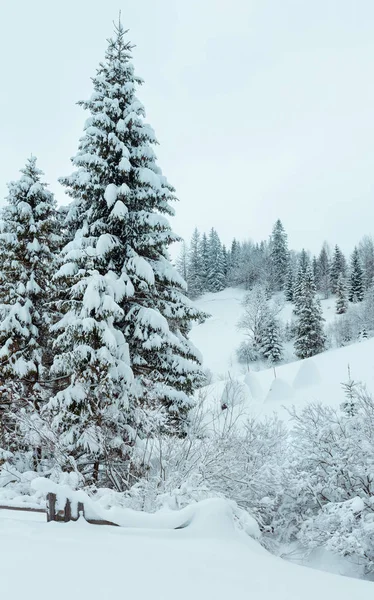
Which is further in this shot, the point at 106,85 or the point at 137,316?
the point at 106,85

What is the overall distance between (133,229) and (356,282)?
59.7 meters

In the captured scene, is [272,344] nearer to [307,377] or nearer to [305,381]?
[307,377]

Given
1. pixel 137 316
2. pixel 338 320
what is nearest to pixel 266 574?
pixel 137 316

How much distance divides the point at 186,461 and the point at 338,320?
156 feet

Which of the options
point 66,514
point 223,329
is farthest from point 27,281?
point 223,329

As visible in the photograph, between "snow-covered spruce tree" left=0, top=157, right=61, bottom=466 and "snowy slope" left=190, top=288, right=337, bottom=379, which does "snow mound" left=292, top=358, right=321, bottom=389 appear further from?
"snow-covered spruce tree" left=0, top=157, right=61, bottom=466

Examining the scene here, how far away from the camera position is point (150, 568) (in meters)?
3.56

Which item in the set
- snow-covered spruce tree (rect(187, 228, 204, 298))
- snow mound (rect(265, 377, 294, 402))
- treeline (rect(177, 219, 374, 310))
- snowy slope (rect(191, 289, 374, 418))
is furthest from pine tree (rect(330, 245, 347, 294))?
snow mound (rect(265, 377, 294, 402))

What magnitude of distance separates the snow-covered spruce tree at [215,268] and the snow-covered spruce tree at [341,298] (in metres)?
25.1

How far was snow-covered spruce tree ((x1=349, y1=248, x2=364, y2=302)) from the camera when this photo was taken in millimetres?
61872

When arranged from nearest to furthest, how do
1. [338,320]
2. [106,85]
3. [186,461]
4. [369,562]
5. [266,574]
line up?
[266,574] → [369,562] → [186,461] → [106,85] → [338,320]

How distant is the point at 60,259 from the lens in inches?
385

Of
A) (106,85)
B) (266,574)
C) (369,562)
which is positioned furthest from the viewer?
(106,85)

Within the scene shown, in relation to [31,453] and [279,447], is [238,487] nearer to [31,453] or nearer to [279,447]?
[279,447]
